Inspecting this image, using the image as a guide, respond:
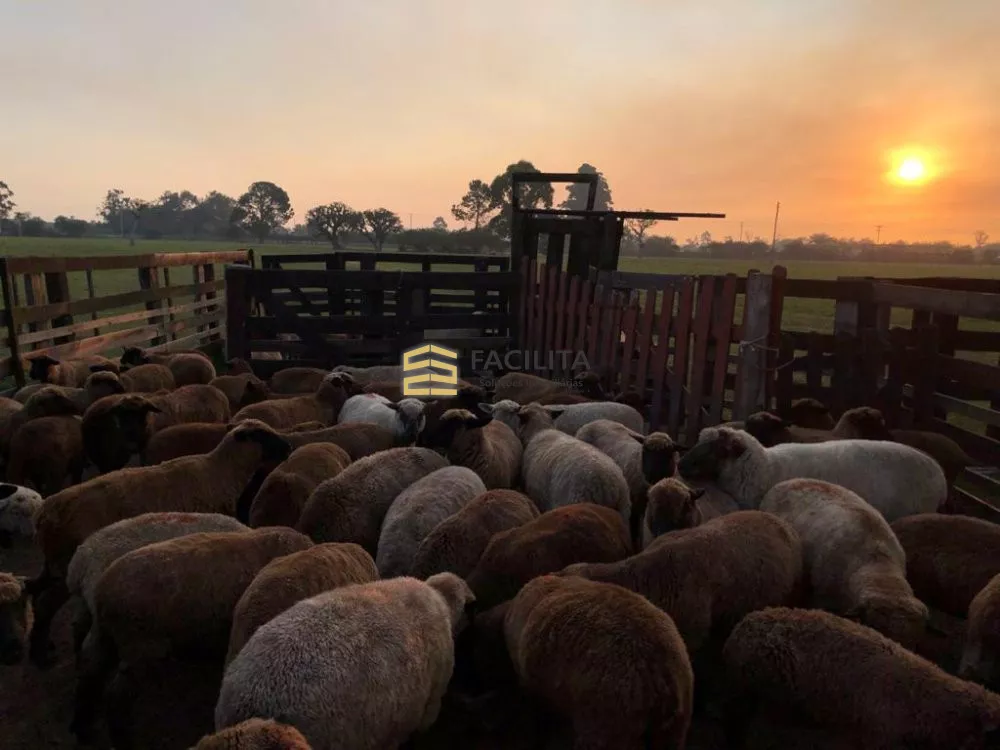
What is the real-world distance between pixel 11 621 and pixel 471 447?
3609 mm

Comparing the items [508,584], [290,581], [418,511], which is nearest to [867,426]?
[508,584]

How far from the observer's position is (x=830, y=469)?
582 cm

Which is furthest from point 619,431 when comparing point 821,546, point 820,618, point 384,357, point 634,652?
point 384,357

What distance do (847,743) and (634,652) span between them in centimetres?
143

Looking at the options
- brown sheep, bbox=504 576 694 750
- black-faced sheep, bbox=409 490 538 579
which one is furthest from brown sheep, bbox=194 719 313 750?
black-faced sheep, bbox=409 490 538 579

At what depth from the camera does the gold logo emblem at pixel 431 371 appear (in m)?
9.92

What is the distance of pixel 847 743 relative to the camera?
3506 millimetres

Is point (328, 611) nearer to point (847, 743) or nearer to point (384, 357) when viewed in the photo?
point (847, 743)

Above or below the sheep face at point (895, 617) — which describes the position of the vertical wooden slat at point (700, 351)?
above

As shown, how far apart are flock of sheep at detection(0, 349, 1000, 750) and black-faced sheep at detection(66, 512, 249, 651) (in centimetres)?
2

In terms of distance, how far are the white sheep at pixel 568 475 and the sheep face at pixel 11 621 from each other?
12.5 feet

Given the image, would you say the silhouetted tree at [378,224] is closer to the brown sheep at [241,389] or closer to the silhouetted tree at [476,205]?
the silhouetted tree at [476,205]

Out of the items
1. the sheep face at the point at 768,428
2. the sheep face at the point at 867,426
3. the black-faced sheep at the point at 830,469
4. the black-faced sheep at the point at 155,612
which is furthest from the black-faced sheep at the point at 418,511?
the sheep face at the point at 867,426

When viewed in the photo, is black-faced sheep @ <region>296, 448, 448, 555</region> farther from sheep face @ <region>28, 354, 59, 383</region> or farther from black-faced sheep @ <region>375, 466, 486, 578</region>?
sheep face @ <region>28, 354, 59, 383</region>
